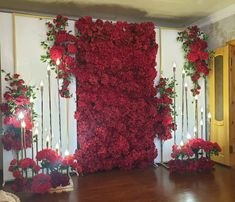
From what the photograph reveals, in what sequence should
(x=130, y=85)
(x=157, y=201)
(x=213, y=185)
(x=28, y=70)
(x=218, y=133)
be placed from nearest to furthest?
(x=157, y=201)
(x=213, y=185)
(x=28, y=70)
(x=130, y=85)
(x=218, y=133)

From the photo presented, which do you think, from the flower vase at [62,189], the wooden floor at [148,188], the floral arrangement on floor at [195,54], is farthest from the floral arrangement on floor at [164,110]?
the flower vase at [62,189]

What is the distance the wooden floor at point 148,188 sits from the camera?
2.93 metres

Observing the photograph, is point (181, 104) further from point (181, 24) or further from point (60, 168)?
point (60, 168)

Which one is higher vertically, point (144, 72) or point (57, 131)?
point (144, 72)

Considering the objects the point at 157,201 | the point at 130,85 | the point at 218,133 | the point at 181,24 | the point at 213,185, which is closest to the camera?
the point at 157,201

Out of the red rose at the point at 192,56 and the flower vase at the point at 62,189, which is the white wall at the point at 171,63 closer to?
the red rose at the point at 192,56

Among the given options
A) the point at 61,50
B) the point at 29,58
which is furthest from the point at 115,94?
the point at 29,58

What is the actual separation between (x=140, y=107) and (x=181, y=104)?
2.68 feet

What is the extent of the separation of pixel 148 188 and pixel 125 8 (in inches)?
111

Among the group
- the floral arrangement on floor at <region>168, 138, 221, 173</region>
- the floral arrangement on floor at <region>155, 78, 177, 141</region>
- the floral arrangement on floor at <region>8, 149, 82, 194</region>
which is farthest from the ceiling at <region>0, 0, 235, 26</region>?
the floral arrangement on floor at <region>8, 149, 82, 194</region>

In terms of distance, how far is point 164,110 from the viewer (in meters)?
4.25

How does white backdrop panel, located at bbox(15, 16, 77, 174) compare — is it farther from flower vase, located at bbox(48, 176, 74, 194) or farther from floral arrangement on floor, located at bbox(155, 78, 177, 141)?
floral arrangement on floor, located at bbox(155, 78, 177, 141)

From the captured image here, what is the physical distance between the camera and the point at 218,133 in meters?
4.33

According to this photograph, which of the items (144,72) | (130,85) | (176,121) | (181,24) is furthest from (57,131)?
(181,24)
